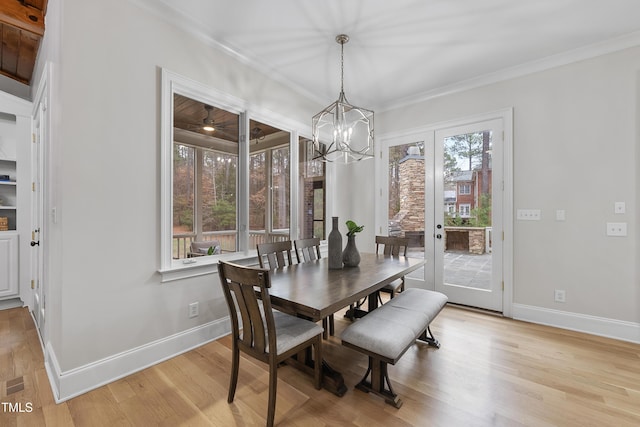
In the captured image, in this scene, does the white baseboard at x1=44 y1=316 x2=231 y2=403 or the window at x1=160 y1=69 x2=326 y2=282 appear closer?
the white baseboard at x1=44 y1=316 x2=231 y2=403

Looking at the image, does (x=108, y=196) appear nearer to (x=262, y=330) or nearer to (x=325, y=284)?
(x=262, y=330)

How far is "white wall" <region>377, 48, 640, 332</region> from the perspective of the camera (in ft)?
8.52

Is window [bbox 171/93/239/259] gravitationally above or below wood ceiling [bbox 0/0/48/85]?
below

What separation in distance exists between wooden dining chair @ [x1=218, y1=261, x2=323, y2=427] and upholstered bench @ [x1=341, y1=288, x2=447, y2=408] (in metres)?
0.27

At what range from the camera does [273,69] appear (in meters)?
3.14

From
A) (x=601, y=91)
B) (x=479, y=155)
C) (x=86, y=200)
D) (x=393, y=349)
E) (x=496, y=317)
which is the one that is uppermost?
(x=601, y=91)

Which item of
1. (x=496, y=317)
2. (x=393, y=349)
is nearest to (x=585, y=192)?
(x=496, y=317)

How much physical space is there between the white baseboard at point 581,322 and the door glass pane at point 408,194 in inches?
50.8

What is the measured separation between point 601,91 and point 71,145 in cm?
452

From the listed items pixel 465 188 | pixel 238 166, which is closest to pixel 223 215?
pixel 238 166

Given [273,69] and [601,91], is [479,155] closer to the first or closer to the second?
[601,91]

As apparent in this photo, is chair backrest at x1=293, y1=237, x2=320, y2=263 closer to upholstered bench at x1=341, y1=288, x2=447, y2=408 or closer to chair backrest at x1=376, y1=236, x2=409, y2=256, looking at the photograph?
chair backrest at x1=376, y1=236, x2=409, y2=256

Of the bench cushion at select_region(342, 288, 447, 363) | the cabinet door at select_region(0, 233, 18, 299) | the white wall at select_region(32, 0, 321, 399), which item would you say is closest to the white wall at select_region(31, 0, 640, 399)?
the white wall at select_region(32, 0, 321, 399)

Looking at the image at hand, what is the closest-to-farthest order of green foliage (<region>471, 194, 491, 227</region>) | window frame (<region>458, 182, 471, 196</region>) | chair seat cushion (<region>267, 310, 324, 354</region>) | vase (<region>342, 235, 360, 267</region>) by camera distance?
chair seat cushion (<region>267, 310, 324, 354</region>)
vase (<region>342, 235, 360, 267</region>)
green foliage (<region>471, 194, 491, 227</region>)
window frame (<region>458, 182, 471, 196</region>)
